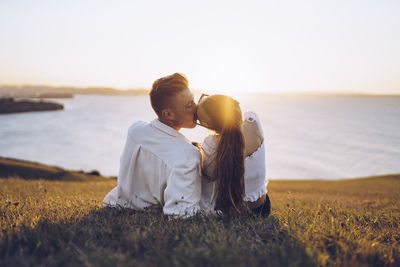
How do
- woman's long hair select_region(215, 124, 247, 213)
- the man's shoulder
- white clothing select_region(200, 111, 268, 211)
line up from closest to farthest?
woman's long hair select_region(215, 124, 247, 213), the man's shoulder, white clothing select_region(200, 111, 268, 211)

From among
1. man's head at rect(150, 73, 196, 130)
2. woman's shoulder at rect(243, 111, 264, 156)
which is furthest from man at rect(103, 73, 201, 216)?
woman's shoulder at rect(243, 111, 264, 156)

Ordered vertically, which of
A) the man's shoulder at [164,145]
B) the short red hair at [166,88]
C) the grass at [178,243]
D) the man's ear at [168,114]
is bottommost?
the grass at [178,243]

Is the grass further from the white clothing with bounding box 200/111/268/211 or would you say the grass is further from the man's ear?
the man's ear

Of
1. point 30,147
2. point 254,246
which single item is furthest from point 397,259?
point 30,147

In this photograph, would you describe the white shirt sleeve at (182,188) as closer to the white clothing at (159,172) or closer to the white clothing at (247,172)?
the white clothing at (159,172)

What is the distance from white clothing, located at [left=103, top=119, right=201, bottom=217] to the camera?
2.96 meters

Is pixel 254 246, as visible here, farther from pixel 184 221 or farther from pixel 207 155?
pixel 207 155

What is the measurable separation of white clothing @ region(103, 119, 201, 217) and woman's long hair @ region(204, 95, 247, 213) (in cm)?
27

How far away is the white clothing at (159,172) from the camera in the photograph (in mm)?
2965

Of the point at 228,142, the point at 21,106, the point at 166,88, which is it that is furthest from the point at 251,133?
the point at 21,106

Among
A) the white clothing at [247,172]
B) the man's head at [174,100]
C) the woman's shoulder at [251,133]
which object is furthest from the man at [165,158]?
the woman's shoulder at [251,133]

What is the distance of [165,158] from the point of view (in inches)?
122

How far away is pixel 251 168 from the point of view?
3430 millimetres

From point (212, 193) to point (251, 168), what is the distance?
563 mm
